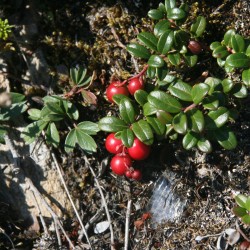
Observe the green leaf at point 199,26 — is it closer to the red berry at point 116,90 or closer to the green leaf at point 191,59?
the green leaf at point 191,59

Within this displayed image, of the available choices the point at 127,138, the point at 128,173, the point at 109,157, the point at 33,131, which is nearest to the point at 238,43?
the point at 127,138

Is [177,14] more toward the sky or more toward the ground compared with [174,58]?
more toward the sky

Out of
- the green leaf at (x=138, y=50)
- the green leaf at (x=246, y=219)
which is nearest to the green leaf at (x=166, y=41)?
the green leaf at (x=138, y=50)

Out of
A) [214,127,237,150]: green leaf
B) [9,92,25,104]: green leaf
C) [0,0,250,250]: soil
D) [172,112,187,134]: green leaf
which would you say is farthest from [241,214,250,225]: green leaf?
[9,92,25,104]: green leaf

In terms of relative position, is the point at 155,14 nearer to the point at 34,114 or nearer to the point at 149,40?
the point at 149,40

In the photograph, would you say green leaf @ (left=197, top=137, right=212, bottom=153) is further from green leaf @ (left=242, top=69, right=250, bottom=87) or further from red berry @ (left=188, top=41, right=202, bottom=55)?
red berry @ (left=188, top=41, right=202, bottom=55)

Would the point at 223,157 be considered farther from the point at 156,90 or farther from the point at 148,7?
the point at 148,7
